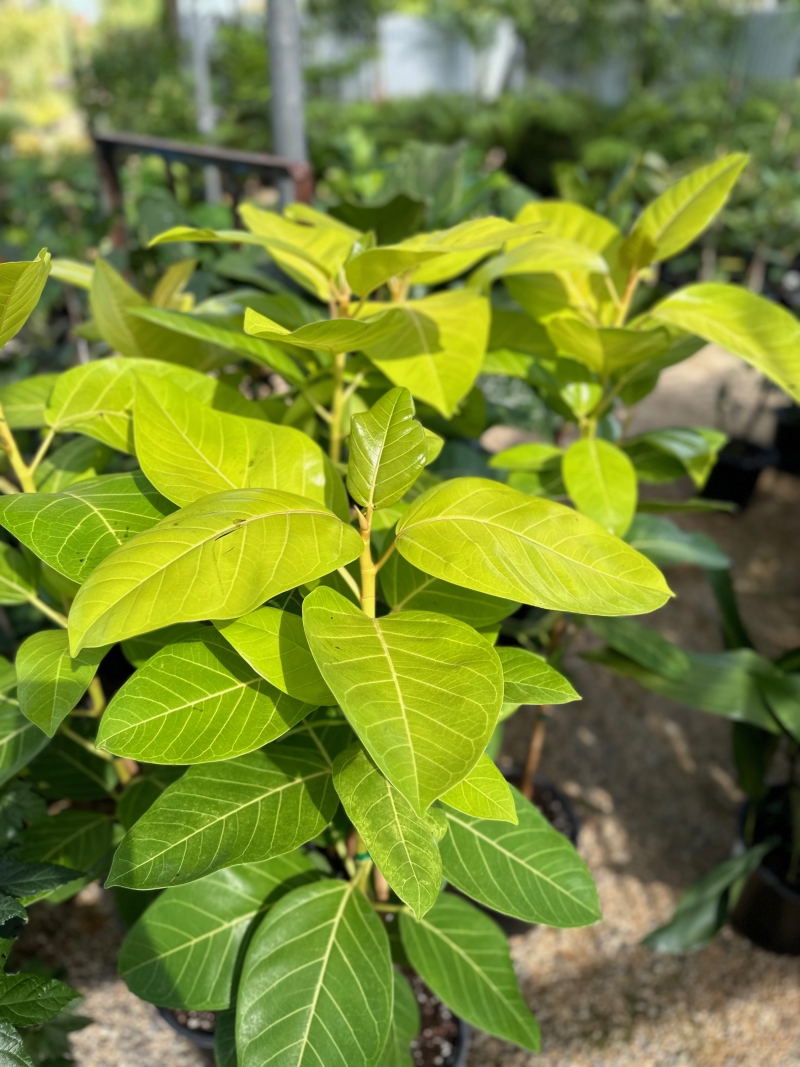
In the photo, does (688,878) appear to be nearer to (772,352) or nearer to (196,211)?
(772,352)

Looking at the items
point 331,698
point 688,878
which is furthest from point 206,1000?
point 688,878

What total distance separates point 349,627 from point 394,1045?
0.69m

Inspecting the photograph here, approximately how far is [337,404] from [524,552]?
1.48 feet

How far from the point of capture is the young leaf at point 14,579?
2.97 ft

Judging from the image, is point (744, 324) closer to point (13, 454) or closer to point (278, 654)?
A: point (278, 654)

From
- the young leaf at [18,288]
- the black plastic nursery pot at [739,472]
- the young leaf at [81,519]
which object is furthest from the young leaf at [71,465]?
the black plastic nursery pot at [739,472]

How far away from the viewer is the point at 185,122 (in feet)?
27.7

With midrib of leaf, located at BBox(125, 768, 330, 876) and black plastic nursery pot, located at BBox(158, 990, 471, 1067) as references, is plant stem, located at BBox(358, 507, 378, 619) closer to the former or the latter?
midrib of leaf, located at BBox(125, 768, 330, 876)

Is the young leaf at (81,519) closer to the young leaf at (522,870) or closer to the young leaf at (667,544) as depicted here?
the young leaf at (522,870)

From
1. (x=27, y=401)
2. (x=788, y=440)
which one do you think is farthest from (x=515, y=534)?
(x=788, y=440)

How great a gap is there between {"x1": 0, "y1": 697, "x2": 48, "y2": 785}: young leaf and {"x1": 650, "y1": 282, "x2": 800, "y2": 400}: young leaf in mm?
902

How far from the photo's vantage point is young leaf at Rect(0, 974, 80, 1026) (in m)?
0.69

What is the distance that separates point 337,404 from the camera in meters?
1.05

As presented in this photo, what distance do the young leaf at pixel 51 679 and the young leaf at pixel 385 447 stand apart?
31 centimetres
